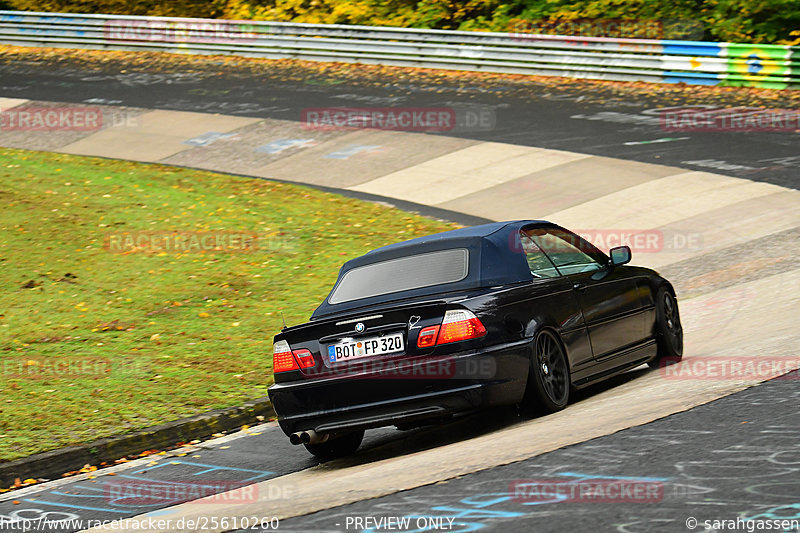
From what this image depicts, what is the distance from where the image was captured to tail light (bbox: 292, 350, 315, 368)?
7226mm

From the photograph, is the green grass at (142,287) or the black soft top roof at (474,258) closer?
the black soft top roof at (474,258)

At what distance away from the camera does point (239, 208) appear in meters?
17.6

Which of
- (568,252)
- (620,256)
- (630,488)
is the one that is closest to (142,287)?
(568,252)

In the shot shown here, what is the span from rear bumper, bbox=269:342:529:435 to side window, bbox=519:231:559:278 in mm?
879

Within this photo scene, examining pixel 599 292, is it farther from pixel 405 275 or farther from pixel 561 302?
pixel 405 275

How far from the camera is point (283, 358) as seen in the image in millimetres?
A: 7379

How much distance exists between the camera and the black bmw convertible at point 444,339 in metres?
6.94

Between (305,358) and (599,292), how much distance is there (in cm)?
242

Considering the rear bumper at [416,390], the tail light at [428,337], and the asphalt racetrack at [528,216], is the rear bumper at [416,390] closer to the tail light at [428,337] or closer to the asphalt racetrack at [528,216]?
the tail light at [428,337]

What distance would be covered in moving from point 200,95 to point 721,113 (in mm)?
12532

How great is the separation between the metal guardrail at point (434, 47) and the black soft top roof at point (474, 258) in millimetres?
16382

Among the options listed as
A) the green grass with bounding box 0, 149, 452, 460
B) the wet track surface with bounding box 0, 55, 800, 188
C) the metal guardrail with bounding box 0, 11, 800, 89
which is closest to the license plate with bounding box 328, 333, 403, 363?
the green grass with bounding box 0, 149, 452, 460

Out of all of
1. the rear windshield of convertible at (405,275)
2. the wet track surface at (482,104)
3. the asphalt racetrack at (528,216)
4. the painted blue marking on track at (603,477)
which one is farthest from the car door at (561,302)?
the wet track surface at (482,104)

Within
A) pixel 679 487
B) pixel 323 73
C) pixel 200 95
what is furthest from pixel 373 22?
pixel 679 487
